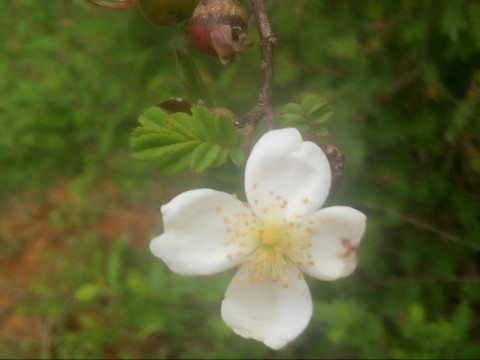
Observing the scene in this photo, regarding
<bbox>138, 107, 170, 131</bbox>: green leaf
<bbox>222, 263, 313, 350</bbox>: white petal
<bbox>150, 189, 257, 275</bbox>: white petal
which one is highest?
<bbox>138, 107, 170, 131</bbox>: green leaf

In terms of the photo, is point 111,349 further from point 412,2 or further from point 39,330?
point 412,2

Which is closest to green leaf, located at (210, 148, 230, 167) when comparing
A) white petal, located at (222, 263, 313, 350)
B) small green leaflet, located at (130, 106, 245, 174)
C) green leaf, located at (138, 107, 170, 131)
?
small green leaflet, located at (130, 106, 245, 174)

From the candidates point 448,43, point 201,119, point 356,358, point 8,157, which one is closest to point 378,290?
point 356,358

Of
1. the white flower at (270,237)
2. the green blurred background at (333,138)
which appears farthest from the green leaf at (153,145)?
the green blurred background at (333,138)

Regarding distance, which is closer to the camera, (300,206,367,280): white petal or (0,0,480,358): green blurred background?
(300,206,367,280): white petal

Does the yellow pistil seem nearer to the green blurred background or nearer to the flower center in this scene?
the flower center

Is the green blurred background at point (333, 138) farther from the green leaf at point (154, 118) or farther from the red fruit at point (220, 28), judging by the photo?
the green leaf at point (154, 118)
